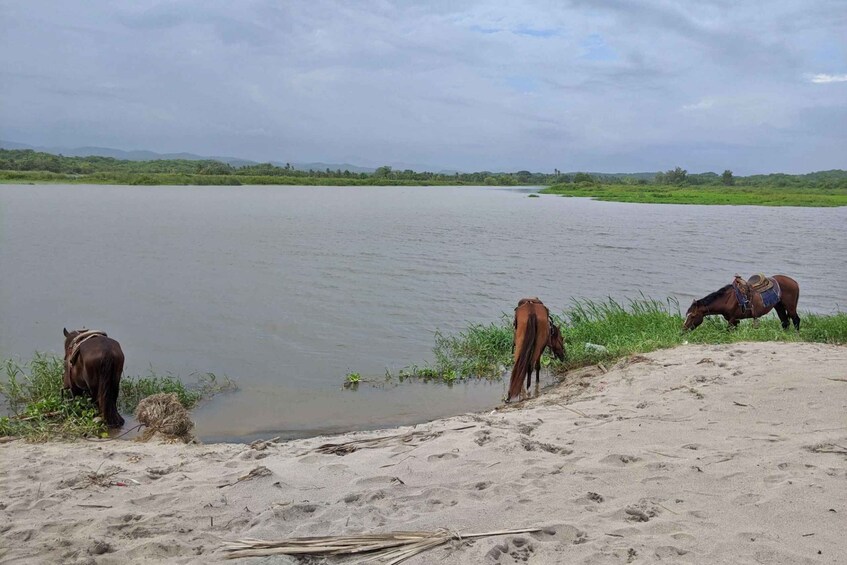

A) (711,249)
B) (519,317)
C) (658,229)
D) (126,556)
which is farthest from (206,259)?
(658,229)

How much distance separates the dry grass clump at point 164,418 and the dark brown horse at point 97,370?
0.40 metres

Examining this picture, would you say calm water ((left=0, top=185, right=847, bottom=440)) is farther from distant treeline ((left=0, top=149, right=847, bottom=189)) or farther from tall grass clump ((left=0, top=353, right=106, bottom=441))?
distant treeline ((left=0, top=149, right=847, bottom=189))

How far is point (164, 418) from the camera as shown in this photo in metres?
6.12

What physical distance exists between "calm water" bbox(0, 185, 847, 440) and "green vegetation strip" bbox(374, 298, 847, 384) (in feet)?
1.56

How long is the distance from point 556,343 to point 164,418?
195 inches

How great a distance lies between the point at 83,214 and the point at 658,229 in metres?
29.8

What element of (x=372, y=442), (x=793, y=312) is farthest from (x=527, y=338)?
(x=793, y=312)

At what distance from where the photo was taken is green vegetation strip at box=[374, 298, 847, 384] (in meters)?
8.51

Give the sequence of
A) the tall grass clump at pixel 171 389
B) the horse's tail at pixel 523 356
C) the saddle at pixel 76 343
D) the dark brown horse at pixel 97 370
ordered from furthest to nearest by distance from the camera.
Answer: the tall grass clump at pixel 171 389 → the horse's tail at pixel 523 356 → the saddle at pixel 76 343 → the dark brown horse at pixel 97 370

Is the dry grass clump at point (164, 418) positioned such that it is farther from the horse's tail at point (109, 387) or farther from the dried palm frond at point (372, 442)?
the dried palm frond at point (372, 442)

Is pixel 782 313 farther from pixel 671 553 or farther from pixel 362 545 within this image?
pixel 362 545

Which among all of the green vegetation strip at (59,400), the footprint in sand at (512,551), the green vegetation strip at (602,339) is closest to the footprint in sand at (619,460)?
the footprint in sand at (512,551)

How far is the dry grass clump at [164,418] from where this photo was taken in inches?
238

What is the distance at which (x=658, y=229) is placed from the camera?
31.7 m
